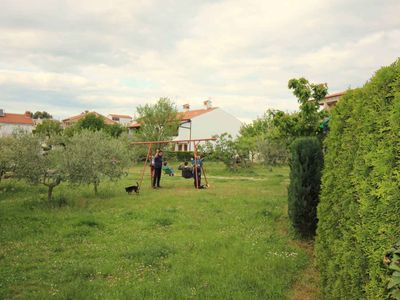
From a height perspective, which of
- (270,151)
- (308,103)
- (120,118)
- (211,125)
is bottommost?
(270,151)

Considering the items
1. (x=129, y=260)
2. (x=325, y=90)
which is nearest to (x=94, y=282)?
(x=129, y=260)

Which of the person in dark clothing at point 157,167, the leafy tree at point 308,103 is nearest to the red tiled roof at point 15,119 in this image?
the person in dark clothing at point 157,167

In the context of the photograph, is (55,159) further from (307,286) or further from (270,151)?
(270,151)

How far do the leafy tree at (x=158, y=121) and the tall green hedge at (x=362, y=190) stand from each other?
43461mm

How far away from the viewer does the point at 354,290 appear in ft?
12.4

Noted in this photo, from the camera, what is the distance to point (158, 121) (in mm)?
49688

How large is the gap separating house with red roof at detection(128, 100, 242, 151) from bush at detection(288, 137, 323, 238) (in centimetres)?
4945

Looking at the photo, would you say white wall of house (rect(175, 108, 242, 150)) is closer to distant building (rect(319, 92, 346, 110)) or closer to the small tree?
the small tree

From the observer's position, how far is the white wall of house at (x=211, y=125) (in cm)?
5959

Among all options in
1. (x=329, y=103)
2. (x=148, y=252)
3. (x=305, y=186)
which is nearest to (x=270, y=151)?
A: (x=329, y=103)

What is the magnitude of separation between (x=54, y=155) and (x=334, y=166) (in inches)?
398

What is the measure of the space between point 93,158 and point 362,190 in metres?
11.0

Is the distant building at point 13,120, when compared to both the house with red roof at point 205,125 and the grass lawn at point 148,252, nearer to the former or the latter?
the house with red roof at point 205,125

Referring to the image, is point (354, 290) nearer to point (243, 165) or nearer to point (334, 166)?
point (334, 166)
